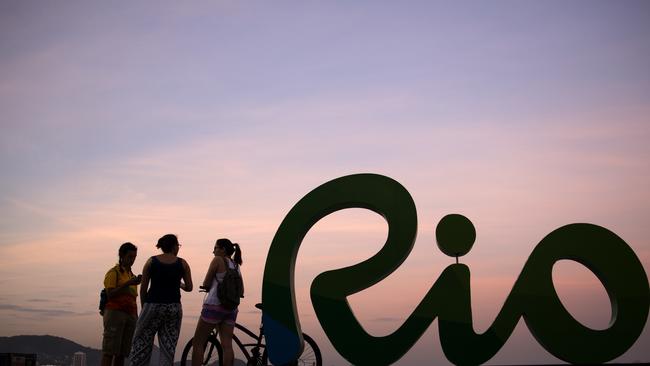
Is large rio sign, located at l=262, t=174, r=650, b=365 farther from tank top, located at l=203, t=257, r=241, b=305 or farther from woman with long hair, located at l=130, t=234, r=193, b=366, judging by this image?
woman with long hair, located at l=130, t=234, r=193, b=366

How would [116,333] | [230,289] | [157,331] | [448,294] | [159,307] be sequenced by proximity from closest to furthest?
[159,307]
[157,331]
[116,333]
[230,289]
[448,294]

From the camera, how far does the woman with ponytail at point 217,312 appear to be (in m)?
8.88

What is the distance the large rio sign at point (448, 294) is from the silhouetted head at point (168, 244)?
78.0 inches

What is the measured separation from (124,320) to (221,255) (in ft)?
5.07

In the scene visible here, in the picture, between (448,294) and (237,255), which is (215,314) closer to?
(237,255)

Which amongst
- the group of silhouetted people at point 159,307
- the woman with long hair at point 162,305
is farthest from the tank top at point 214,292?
the woman with long hair at point 162,305

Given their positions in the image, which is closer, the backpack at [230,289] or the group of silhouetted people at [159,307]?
the group of silhouetted people at [159,307]

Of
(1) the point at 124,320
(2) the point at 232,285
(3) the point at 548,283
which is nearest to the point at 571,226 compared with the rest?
(3) the point at 548,283

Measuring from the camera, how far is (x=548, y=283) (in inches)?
368

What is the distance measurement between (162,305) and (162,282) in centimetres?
29

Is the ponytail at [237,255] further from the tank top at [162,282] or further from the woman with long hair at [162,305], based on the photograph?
the tank top at [162,282]

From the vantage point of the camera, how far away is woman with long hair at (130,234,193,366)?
7957 mm

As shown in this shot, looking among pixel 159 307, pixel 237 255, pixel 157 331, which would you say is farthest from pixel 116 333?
A: pixel 237 255

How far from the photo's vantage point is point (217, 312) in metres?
8.89
